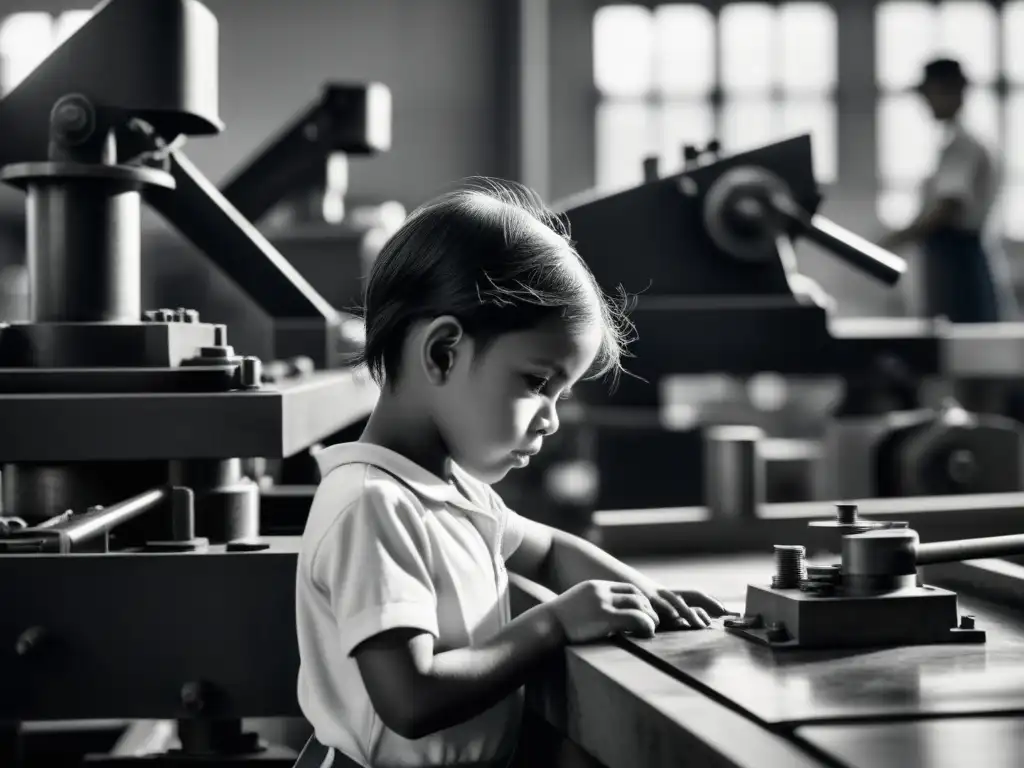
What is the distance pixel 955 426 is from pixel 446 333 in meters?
1.11

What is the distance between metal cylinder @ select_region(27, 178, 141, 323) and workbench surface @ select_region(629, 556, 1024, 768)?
1.62ft

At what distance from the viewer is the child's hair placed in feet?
2.81

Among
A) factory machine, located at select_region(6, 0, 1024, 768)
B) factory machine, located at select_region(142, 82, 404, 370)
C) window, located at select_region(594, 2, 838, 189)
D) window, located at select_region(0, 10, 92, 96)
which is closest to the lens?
factory machine, located at select_region(6, 0, 1024, 768)

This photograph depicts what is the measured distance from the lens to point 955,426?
5.81 feet

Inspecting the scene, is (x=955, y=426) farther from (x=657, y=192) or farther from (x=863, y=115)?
(x=863, y=115)

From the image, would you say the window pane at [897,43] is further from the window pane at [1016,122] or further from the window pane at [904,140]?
the window pane at [1016,122]

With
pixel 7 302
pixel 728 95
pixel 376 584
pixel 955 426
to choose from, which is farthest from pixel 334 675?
pixel 728 95

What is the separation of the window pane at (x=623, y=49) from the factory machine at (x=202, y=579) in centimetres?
776

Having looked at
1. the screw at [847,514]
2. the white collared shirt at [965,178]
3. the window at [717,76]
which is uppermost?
the window at [717,76]

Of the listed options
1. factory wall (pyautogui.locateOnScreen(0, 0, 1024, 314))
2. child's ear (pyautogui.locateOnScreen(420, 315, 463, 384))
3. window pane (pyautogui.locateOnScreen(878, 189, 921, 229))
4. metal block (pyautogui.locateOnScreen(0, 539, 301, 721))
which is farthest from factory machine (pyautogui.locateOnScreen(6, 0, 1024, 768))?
window pane (pyautogui.locateOnScreen(878, 189, 921, 229))

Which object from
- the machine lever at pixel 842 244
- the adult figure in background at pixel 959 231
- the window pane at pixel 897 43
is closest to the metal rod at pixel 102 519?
the machine lever at pixel 842 244

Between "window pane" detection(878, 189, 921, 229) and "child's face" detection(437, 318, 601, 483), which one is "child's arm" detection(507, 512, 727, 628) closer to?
"child's face" detection(437, 318, 601, 483)

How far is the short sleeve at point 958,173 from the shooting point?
414cm

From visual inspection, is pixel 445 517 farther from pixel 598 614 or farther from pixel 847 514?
pixel 847 514
